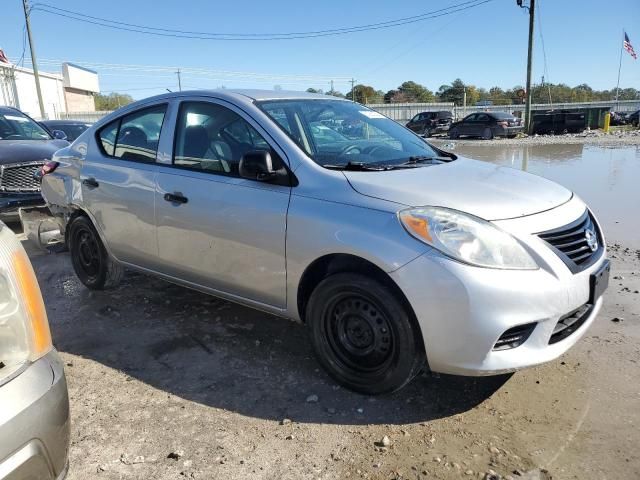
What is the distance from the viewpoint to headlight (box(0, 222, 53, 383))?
1.64 meters

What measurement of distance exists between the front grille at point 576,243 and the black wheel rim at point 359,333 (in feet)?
3.14

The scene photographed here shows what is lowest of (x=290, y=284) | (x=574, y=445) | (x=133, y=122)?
(x=574, y=445)

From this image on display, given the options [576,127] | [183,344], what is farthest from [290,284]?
[576,127]

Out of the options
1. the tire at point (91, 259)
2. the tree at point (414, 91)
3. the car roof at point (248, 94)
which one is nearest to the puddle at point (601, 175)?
the car roof at point (248, 94)

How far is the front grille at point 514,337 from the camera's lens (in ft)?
8.25

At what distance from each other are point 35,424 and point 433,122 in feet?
100.0

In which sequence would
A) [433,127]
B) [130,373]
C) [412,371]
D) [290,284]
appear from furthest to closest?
[433,127] < [130,373] < [290,284] < [412,371]

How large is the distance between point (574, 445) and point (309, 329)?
1517 mm

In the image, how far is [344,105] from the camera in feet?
13.4

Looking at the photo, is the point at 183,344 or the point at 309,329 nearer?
the point at 309,329

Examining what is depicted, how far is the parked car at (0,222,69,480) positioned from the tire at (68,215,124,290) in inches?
110

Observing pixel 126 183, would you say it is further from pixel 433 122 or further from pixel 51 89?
pixel 51 89

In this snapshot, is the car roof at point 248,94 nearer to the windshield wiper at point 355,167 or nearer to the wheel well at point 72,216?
the windshield wiper at point 355,167

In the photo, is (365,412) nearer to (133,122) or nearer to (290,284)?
(290,284)
